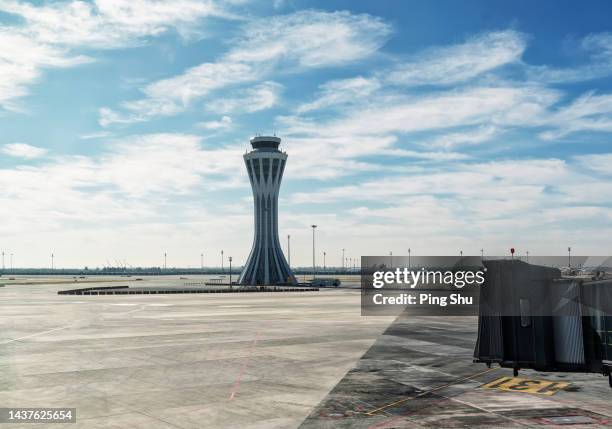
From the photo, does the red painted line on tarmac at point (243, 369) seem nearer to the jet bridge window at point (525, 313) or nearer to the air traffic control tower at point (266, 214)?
the jet bridge window at point (525, 313)

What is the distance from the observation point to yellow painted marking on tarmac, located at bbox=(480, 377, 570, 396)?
2102cm

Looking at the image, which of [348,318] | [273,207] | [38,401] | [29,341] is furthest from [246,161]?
[38,401]

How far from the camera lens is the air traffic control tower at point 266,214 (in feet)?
551

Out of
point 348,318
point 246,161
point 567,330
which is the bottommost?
point 348,318

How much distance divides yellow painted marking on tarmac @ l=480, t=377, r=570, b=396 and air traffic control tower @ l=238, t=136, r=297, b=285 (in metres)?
144

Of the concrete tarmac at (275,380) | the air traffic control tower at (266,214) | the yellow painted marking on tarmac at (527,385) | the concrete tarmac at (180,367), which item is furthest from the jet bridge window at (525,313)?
the air traffic control tower at (266,214)

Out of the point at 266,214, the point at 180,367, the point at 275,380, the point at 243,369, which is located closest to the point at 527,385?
the point at 275,380

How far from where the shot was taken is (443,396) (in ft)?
65.9

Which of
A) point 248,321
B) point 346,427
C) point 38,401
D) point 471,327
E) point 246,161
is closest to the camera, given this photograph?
point 346,427

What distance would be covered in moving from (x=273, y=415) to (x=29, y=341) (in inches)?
968

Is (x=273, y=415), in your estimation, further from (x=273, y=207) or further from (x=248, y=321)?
(x=273, y=207)

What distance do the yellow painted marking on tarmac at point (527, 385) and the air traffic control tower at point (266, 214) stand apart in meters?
144

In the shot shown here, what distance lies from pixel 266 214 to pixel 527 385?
15159 centimetres

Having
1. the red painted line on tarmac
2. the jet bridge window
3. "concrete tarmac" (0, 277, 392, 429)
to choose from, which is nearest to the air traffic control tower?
"concrete tarmac" (0, 277, 392, 429)
